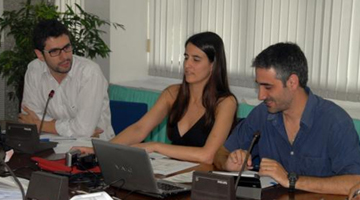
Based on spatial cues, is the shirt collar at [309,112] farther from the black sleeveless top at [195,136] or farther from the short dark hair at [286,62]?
the black sleeveless top at [195,136]

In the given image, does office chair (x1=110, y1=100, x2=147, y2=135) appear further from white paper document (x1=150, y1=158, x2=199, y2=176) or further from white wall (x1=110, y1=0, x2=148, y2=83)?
white wall (x1=110, y1=0, x2=148, y2=83)

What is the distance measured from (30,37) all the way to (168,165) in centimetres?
263

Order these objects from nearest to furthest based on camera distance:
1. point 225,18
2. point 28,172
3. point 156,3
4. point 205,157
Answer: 1. point 28,172
2. point 205,157
3. point 225,18
4. point 156,3

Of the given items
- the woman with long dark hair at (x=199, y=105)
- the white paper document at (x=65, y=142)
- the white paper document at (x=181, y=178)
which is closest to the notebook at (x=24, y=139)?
the white paper document at (x=65, y=142)

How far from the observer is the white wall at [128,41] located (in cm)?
565

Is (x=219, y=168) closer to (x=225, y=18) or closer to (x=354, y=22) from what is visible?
(x=354, y=22)

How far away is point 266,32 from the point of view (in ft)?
15.9

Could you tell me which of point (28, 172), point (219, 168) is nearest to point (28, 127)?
point (28, 172)

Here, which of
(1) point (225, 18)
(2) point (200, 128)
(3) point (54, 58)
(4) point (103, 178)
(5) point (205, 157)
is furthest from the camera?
(1) point (225, 18)

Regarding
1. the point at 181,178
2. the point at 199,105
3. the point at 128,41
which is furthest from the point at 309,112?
the point at 128,41

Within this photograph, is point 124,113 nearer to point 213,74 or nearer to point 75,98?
point 75,98

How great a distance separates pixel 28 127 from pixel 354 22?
238cm

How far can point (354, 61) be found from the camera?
4.34 m

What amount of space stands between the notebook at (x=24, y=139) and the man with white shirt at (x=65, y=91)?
1.53 feet
